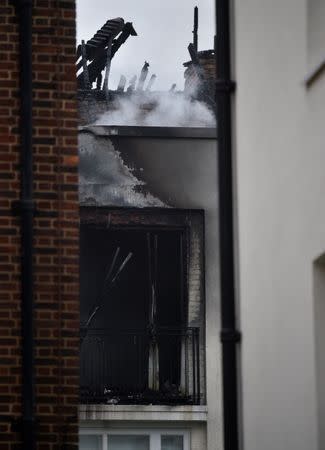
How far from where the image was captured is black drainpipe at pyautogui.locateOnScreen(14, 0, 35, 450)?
10.3 meters

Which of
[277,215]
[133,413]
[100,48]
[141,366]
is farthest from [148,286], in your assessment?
[277,215]

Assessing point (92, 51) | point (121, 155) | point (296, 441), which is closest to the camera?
point (296, 441)

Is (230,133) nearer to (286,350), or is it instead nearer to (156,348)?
(286,350)

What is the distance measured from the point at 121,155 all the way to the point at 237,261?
35.2ft

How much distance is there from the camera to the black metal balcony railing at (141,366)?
21125 mm

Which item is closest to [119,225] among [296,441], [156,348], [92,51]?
[156,348]

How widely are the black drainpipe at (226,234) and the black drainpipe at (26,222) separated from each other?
1.40 meters

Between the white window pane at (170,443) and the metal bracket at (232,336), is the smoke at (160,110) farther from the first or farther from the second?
the metal bracket at (232,336)

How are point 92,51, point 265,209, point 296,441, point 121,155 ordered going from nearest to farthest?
point 296,441, point 265,209, point 121,155, point 92,51

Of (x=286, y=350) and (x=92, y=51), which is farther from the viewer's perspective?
(x=92, y=51)

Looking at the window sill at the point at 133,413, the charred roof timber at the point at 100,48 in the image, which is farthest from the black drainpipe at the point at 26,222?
the charred roof timber at the point at 100,48

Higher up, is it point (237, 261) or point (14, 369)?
point (237, 261)

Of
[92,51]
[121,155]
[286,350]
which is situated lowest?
[286,350]

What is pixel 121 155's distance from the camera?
2117 centimetres
